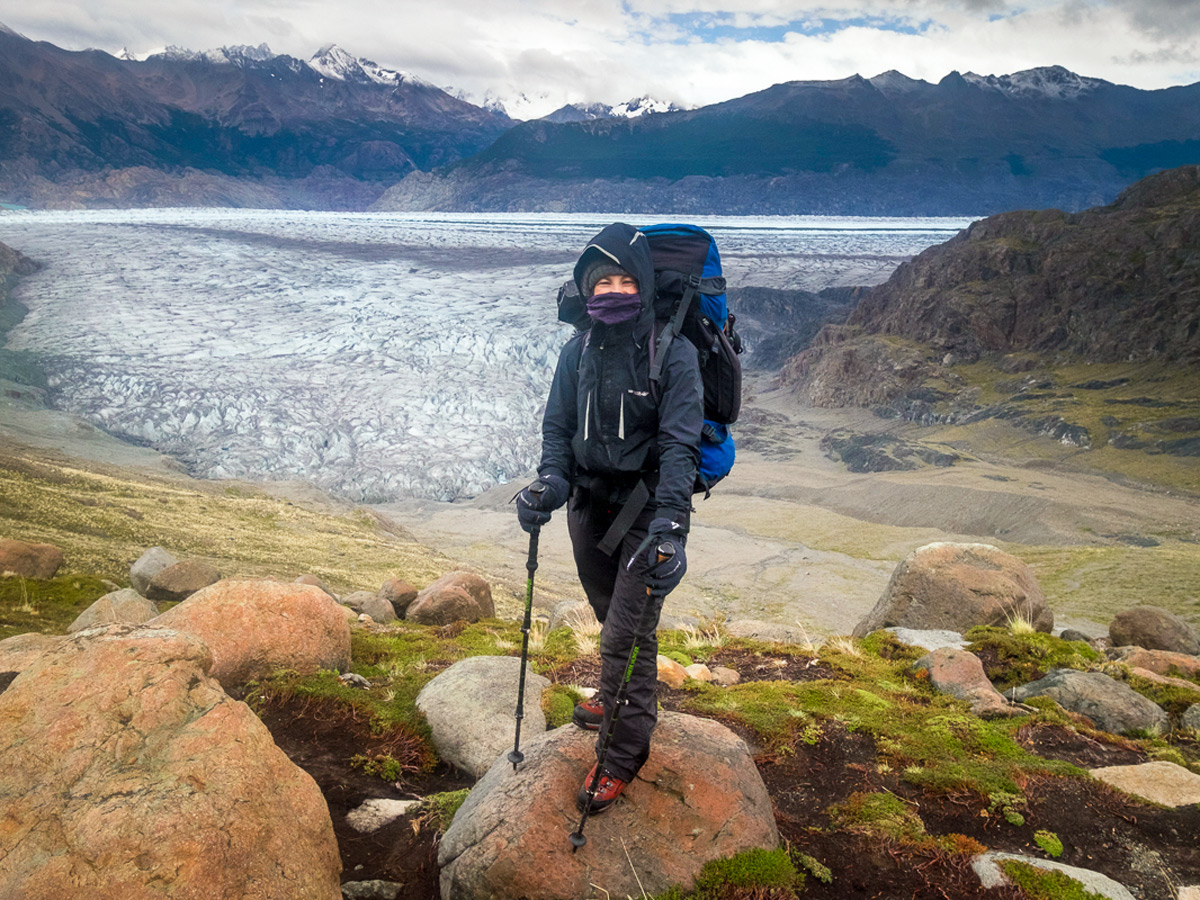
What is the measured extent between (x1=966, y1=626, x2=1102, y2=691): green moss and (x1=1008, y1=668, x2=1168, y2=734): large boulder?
784 mm

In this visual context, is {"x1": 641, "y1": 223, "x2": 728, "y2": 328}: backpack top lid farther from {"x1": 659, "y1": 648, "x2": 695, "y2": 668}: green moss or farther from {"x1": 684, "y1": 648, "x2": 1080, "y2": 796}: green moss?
{"x1": 659, "y1": 648, "x2": 695, "y2": 668}: green moss

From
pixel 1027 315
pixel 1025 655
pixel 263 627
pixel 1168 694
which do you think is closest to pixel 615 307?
pixel 263 627

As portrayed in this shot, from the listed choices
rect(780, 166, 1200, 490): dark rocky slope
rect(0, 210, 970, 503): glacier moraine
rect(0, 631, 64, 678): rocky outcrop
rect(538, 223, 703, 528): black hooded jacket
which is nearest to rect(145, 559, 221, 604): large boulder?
rect(0, 631, 64, 678): rocky outcrop

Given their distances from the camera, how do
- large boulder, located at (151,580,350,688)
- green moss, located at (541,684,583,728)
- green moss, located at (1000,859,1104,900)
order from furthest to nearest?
large boulder, located at (151,580,350,688) < green moss, located at (541,684,583,728) < green moss, located at (1000,859,1104,900)

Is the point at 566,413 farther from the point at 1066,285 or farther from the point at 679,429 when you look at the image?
the point at 1066,285

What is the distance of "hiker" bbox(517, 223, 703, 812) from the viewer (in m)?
4.32

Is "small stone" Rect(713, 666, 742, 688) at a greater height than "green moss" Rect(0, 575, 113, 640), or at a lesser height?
greater

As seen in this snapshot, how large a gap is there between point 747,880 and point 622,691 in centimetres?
122

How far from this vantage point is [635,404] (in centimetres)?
446

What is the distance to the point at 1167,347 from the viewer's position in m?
103

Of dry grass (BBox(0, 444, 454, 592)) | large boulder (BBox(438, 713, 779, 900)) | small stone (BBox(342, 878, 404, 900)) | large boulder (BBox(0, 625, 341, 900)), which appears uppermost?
large boulder (BBox(0, 625, 341, 900))

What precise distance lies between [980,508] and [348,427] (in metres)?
59.7

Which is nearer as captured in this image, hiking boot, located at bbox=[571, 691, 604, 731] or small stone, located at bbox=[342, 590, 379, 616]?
hiking boot, located at bbox=[571, 691, 604, 731]

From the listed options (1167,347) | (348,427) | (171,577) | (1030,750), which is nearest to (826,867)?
(1030,750)
